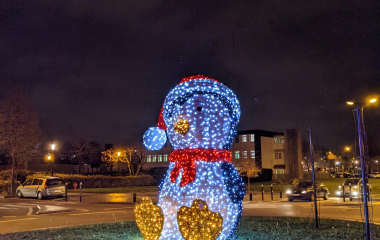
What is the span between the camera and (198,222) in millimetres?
5758

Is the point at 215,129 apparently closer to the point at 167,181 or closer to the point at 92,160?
the point at 167,181

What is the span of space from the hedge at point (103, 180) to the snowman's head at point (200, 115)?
28.9 meters

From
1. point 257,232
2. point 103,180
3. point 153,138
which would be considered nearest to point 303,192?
point 257,232

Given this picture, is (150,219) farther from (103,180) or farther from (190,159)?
(103,180)

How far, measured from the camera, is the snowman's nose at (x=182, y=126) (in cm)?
641

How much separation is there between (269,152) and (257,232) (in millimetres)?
51613

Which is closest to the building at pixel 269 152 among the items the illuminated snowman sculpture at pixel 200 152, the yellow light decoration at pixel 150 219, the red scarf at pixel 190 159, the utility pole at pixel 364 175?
the utility pole at pixel 364 175

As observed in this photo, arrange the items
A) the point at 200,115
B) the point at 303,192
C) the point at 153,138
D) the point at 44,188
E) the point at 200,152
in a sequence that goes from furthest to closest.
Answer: the point at 44,188 < the point at 303,192 < the point at 153,138 < the point at 200,115 < the point at 200,152

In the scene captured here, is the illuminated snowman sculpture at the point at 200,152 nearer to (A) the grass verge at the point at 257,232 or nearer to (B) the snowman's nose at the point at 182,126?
(B) the snowman's nose at the point at 182,126

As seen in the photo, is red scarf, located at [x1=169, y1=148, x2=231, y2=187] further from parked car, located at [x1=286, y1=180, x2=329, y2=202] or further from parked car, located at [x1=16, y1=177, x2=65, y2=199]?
parked car, located at [x1=16, y1=177, x2=65, y2=199]

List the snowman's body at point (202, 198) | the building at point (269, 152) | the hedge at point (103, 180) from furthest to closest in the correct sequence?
the building at point (269, 152)
the hedge at point (103, 180)
the snowman's body at point (202, 198)

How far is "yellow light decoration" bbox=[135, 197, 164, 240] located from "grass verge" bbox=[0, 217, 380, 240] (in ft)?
8.31

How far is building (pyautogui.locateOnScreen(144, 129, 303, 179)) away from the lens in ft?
169

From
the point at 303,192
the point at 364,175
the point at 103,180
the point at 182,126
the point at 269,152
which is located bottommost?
the point at 303,192
